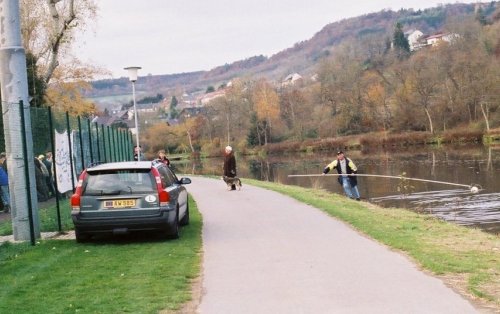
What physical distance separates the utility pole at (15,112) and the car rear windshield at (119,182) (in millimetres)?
1101

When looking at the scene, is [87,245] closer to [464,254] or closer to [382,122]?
[464,254]

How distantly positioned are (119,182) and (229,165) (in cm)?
1322

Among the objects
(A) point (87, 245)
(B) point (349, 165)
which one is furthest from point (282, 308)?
(B) point (349, 165)

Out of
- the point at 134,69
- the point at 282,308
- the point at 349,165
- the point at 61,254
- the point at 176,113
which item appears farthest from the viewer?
the point at 176,113

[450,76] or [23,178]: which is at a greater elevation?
[450,76]

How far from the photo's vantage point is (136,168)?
39.8ft

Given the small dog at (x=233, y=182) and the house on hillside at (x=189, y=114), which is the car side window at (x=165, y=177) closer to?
the small dog at (x=233, y=182)

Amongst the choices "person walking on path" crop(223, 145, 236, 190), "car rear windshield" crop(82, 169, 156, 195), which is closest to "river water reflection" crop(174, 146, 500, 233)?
"person walking on path" crop(223, 145, 236, 190)

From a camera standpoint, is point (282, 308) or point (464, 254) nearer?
point (282, 308)

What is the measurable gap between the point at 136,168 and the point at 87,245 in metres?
1.54

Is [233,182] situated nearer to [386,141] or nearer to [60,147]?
[60,147]

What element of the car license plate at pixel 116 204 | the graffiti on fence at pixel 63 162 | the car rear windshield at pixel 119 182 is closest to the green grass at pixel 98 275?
the car license plate at pixel 116 204

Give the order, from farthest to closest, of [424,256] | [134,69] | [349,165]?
[134,69] → [349,165] → [424,256]

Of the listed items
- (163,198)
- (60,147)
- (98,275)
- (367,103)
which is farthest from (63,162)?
(367,103)
